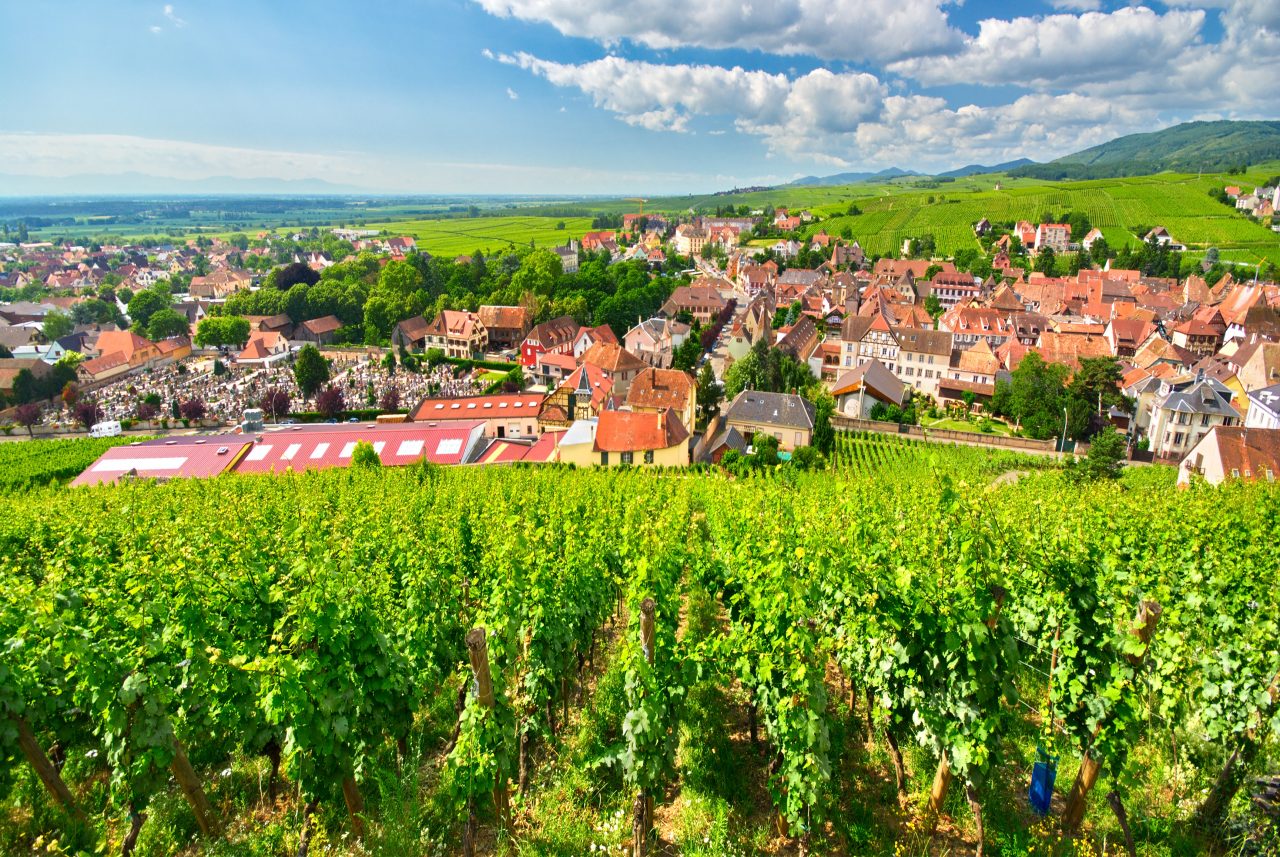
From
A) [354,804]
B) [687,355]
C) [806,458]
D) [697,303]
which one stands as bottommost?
[806,458]

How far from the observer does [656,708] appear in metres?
6.80

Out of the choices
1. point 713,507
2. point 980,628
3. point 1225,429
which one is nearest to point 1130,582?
point 980,628

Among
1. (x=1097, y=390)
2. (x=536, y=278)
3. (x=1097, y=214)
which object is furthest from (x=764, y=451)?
(x=1097, y=214)

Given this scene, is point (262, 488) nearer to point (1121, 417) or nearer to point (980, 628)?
point (980, 628)

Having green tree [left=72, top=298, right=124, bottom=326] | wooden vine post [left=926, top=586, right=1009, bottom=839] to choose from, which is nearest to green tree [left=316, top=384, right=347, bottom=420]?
wooden vine post [left=926, top=586, right=1009, bottom=839]

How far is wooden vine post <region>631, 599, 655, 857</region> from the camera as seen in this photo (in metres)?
6.57

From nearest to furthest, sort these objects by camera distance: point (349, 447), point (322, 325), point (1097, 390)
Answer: point (349, 447) → point (1097, 390) → point (322, 325)

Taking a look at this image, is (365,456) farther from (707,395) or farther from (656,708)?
(656,708)

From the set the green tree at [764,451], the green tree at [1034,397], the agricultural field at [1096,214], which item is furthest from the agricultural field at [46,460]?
the agricultural field at [1096,214]

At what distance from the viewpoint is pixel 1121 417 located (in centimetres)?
4831

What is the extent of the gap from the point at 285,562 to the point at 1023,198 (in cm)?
17599

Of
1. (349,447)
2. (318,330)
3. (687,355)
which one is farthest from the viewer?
(318,330)

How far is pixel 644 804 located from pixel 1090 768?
4.76m

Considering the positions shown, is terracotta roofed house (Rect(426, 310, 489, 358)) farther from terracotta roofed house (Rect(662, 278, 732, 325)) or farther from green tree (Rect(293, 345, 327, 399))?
terracotta roofed house (Rect(662, 278, 732, 325))
